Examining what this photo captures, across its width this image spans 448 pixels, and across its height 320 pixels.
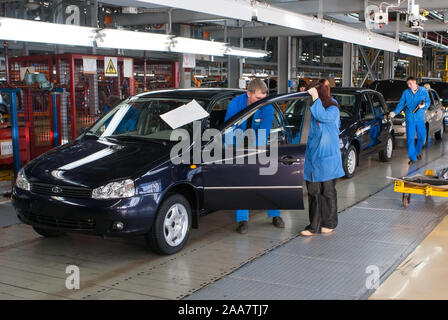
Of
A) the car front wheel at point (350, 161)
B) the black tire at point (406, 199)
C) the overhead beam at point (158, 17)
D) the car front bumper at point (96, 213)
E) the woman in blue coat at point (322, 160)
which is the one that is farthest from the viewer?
the overhead beam at point (158, 17)

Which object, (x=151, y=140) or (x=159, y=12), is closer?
(x=151, y=140)

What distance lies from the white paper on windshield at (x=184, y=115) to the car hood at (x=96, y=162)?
0.30 metres

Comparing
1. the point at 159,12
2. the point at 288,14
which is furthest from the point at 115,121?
the point at 159,12

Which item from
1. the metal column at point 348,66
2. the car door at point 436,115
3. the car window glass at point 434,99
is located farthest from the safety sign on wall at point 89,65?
the metal column at point 348,66

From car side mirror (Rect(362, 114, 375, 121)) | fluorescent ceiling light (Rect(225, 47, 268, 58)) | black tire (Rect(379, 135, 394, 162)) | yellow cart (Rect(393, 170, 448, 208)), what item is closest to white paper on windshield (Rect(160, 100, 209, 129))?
yellow cart (Rect(393, 170, 448, 208))

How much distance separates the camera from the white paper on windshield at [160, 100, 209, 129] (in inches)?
217

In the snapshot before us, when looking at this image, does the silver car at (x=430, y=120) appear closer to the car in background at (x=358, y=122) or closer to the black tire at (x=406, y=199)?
the car in background at (x=358, y=122)

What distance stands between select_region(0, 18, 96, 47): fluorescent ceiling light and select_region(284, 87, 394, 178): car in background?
3478mm

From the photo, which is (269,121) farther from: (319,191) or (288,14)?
(288,14)

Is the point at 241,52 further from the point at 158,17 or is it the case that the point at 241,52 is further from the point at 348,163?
the point at 348,163

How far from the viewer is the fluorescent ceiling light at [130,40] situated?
7520mm

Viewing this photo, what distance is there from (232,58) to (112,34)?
33.6ft

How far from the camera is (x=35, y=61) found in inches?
371

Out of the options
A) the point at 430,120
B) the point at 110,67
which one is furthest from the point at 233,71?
the point at 110,67
